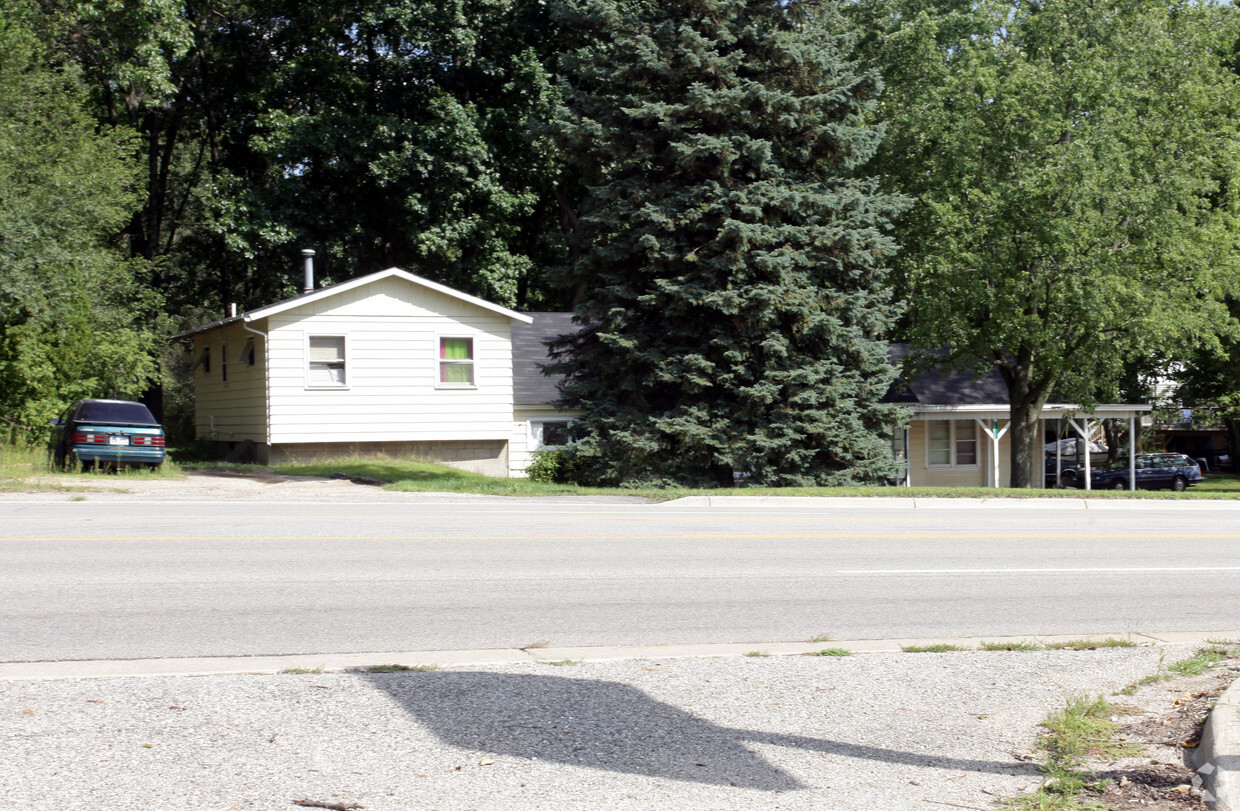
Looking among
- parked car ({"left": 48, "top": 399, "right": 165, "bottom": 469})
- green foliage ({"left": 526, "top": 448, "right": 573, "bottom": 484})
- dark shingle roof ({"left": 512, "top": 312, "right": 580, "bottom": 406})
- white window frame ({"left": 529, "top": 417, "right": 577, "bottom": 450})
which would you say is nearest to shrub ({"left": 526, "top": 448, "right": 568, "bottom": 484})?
green foliage ({"left": 526, "top": 448, "right": 573, "bottom": 484})

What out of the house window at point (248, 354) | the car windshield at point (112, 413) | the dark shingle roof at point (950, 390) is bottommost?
the car windshield at point (112, 413)

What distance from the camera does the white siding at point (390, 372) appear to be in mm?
26859

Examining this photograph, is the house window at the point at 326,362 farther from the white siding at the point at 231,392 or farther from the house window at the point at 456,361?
the house window at the point at 456,361

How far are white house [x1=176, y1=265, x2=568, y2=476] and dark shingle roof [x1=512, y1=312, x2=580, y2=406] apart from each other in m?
1.25

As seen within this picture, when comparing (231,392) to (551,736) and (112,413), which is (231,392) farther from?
(551,736)

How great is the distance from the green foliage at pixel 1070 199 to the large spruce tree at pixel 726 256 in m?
4.30

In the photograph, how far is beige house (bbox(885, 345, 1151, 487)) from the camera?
1320 inches

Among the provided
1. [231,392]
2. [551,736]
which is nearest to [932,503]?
[551,736]

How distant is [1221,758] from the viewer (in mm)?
4535

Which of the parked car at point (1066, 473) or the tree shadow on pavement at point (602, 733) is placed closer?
the tree shadow on pavement at point (602, 733)

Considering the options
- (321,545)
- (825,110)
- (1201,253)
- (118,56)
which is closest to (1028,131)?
(1201,253)

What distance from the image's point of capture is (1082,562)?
38.2 ft

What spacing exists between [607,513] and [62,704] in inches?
434

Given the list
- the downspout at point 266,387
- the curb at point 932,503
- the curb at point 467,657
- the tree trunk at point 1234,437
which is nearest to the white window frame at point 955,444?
the curb at point 932,503
